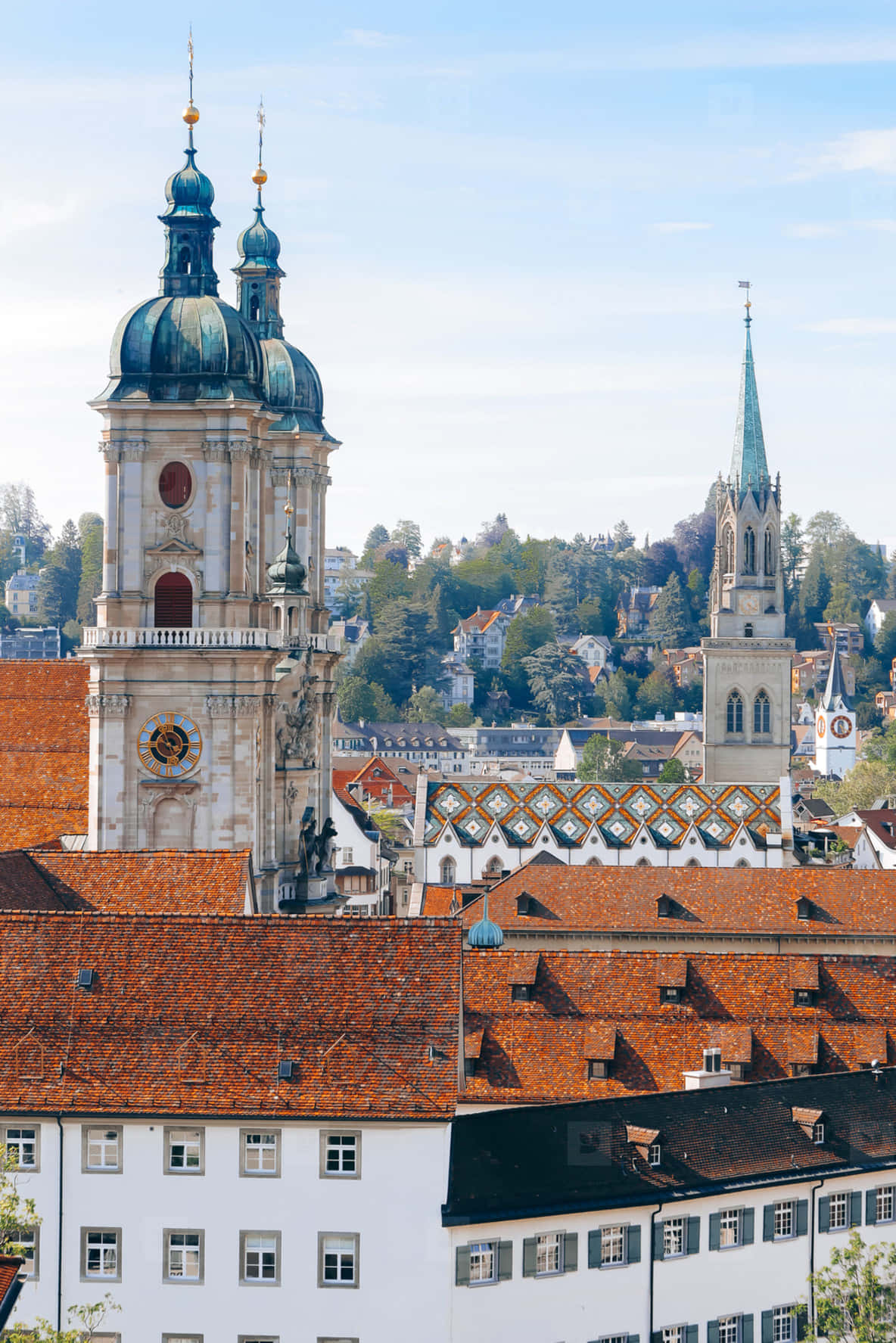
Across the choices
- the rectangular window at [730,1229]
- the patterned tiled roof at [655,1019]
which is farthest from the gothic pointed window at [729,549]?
the rectangular window at [730,1229]

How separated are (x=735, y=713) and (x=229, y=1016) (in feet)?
296

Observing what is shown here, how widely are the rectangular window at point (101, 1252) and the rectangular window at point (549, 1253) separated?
7.03 meters

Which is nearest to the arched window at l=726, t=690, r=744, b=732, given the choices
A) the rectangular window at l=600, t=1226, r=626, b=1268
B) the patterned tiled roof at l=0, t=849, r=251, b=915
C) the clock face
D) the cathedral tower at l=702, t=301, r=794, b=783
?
the cathedral tower at l=702, t=301, r=794, b=783

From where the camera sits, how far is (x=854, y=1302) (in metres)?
39.9

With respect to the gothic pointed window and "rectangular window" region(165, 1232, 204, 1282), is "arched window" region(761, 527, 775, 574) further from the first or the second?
"rectangular window" region(165, 1232, 204, 1282)

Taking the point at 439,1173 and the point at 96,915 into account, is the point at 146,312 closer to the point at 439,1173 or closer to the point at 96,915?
the point at 96,915

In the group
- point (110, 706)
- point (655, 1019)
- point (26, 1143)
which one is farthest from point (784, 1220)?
point (110, 706)

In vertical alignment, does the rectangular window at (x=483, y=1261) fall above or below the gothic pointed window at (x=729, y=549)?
below

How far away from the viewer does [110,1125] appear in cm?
4025

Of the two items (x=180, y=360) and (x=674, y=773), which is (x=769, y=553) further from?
(x=180, y=360)

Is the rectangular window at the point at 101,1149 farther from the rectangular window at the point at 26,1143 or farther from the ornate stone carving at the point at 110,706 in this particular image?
the ornate stone carving at the point at 110,706

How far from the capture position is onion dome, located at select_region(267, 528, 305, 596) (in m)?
69.4

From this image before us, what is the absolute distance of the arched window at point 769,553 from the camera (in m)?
136

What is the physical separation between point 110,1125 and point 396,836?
112 metres
